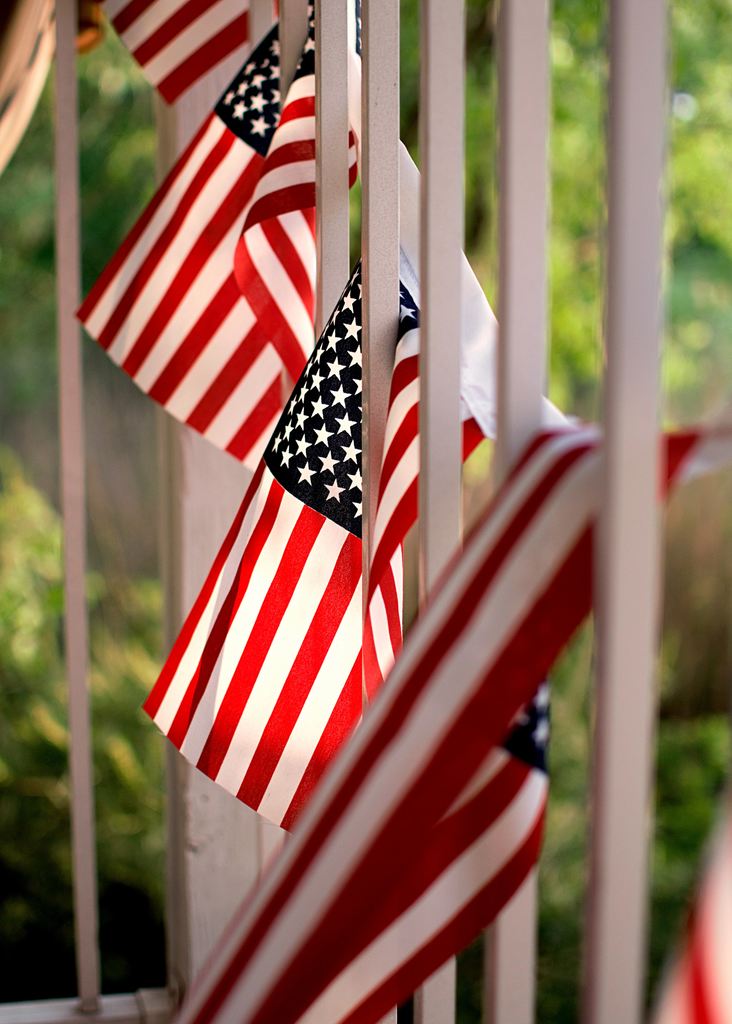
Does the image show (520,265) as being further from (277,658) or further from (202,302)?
(202,302)

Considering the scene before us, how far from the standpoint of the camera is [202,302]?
154 cm

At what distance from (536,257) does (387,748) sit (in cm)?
30

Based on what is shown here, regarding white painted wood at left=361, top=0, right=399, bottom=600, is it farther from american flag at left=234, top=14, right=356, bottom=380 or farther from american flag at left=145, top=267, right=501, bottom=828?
american flag at left=234, top=14, right=356, bottom=380

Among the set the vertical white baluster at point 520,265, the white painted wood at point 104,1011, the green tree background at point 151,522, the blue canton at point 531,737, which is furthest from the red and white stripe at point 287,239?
the green tree background at point 151,522

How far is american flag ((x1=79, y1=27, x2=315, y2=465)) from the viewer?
4.86ft

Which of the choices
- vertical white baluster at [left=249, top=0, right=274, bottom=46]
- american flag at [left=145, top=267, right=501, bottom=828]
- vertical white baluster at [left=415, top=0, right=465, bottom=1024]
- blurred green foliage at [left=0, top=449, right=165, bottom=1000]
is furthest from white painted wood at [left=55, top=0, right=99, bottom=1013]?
blurred green foliage at [left=0, top=449, right=165, bottom=1000]

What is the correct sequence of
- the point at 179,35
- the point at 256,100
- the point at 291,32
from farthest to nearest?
the point at 179,35
the point at 256,100
the point at 291,32

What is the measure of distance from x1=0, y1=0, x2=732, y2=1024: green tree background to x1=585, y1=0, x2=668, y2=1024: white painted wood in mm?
3431

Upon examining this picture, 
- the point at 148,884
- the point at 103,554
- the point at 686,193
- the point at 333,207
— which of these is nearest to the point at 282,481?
the point at 333,207

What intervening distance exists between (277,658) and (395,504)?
0.86ft

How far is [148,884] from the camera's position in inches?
161

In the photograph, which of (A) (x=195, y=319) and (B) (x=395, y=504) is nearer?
(B) (x=395, y=504)

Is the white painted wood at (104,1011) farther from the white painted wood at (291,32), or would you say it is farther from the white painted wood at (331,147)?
the white painted wood at (291,32)

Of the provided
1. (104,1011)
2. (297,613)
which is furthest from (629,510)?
(104,1011)
